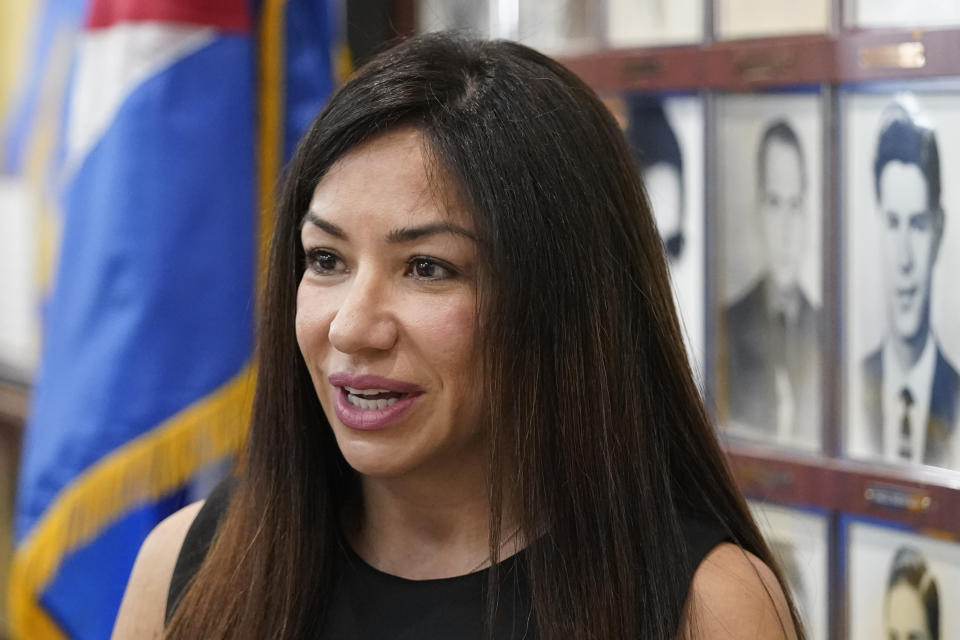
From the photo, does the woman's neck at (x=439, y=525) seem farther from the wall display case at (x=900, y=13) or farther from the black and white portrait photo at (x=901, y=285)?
the wall display case at (x=900, y=13)

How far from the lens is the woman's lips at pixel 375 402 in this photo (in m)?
1.14

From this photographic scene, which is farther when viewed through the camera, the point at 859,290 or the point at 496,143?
the point at 859,290

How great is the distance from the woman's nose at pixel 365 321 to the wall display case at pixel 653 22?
65 cm

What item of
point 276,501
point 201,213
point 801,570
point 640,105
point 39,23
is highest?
point 39,23

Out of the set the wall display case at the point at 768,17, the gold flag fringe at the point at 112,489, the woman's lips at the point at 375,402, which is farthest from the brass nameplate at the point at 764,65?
the gold flag fringe at the point at 112,489

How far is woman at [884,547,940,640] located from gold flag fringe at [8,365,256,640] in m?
0.86

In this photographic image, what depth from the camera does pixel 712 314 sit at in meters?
1.60

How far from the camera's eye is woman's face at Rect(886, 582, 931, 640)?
1393 millimetres

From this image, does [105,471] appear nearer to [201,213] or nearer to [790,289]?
[201,213]

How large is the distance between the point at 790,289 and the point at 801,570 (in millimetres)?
343

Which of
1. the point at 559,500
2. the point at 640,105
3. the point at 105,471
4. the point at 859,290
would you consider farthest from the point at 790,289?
the point at 105,471

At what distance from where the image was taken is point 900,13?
135 cm

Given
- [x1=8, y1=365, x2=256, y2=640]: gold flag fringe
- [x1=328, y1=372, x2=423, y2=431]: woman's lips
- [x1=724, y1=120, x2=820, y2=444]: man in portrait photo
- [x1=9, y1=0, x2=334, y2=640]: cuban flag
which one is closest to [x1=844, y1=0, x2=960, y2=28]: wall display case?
[x1=724, y1=120, x2=820, y2=444]: man in portrait photo

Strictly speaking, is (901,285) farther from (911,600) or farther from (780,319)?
A: (911,600)
